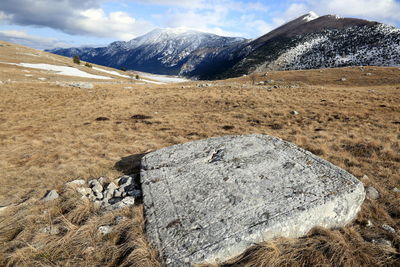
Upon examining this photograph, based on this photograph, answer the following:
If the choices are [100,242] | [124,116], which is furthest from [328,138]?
[124,116]

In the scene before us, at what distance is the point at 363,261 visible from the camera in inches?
129

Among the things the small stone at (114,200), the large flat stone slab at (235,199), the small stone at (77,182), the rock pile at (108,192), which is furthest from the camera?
the small stone at (77,182)

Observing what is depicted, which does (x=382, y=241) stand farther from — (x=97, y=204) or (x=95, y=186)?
(x=95, y=186)

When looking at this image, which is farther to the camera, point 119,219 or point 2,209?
point 2,209

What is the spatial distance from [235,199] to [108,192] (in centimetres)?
356

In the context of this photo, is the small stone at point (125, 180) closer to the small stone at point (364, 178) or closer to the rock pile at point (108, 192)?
the rock pile at point (108, 192)

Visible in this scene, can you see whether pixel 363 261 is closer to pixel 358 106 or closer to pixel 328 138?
pixel 328 138

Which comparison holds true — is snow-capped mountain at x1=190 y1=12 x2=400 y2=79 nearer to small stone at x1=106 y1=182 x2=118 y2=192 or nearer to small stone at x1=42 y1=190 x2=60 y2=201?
small stone at x1=106 y1=182 x2=118 y2=192

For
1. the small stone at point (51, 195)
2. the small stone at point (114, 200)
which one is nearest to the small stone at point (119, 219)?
the small stone at point (114, 200)

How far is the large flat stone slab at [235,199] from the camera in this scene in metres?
3.55

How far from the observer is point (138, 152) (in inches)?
341

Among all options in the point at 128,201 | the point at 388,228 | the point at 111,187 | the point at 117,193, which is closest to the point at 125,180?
the point at 111,187

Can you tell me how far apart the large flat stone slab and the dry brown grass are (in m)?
0.28

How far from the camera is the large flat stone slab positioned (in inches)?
140
